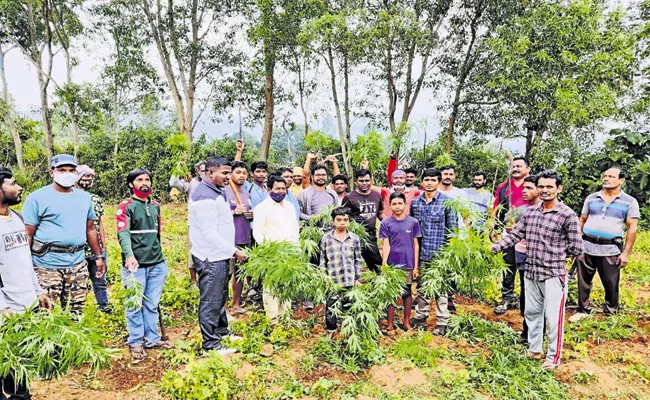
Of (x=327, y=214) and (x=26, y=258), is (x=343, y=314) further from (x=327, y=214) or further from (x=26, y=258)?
(x=26, y=258)

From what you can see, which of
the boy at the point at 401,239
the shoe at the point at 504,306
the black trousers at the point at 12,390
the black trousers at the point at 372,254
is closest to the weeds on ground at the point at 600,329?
the shoe at the point at 504,306

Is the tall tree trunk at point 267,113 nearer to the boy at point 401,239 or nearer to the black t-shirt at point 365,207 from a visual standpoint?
the black t-shirt at point 365,207

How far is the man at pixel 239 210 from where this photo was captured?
4.93 meters

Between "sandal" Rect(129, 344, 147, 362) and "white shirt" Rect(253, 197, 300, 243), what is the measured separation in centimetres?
153

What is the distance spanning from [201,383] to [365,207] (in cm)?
259

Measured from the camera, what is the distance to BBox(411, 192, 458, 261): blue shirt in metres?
4.54

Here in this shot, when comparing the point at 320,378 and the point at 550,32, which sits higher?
the point at 550,32

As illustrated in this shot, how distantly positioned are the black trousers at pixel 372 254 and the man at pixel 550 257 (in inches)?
65.3

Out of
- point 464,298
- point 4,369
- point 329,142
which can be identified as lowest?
point 464,298

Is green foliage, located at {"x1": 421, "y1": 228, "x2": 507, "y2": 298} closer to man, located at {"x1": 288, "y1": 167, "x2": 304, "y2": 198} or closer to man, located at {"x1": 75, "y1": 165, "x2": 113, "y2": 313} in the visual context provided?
man, located at {"x1": 288, "y1": 167, "x2": 304, "y2": 198}

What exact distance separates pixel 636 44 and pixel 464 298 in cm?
1161

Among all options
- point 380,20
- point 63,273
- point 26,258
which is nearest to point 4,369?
point 26,258

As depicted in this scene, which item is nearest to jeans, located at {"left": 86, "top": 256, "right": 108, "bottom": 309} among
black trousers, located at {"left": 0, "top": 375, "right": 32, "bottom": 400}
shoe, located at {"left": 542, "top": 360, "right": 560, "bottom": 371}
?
black trousers, located at {"left": 0, "top": 375, "right": 32, "bottom": 400}

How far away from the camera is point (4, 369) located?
2.35 metres
